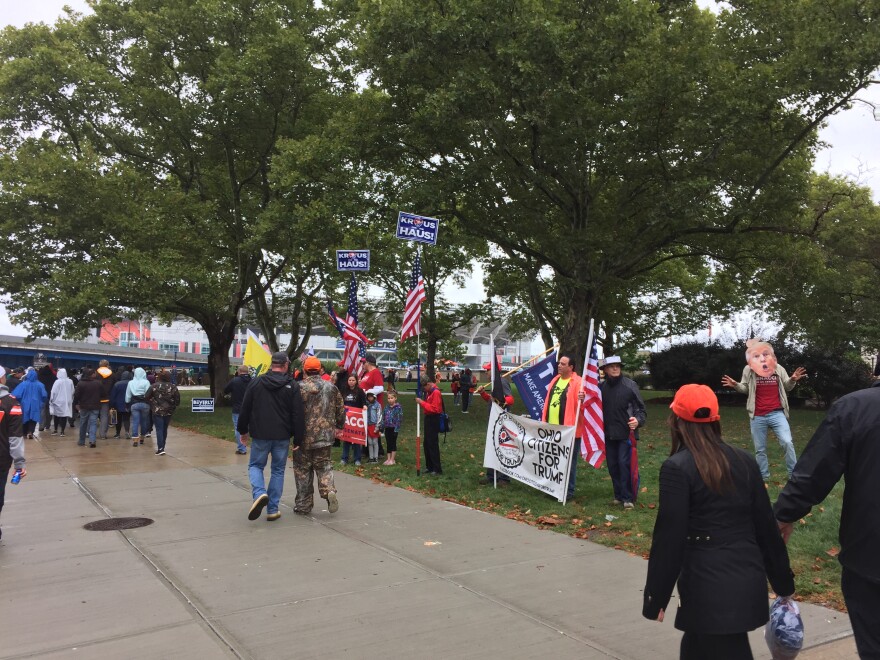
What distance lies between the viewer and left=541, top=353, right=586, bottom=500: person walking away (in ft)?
27.9

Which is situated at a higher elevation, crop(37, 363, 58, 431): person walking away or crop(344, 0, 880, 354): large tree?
crop(344, 0, 880, 354): large tree

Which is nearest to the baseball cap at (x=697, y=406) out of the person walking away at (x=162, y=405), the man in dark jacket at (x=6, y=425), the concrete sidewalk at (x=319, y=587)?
the concrete sidewalk at (x=319, y=587)

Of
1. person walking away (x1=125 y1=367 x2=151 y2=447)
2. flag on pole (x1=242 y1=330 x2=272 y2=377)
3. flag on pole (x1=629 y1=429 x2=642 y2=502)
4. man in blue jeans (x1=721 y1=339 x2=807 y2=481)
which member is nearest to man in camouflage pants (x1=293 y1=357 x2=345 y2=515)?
flag on pole (x1=629 y1=429 x2=642 y2=502)

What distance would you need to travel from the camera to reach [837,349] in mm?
28750

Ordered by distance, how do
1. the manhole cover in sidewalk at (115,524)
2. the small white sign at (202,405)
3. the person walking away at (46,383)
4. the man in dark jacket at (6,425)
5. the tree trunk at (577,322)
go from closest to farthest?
the man in dark jacket at (6,425), the manhole cover in sidewalk at (115,524), the person walking away at (46,383), the small white sign at (202,405), the tree trunk at (577,322)

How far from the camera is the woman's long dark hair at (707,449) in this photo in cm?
288

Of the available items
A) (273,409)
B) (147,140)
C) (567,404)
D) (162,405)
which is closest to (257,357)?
(162,405)

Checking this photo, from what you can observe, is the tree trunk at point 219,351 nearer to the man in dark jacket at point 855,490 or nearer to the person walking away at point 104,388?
the person walking away at point 104,388

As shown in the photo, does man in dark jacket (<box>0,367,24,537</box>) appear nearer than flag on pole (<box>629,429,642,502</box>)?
Yes

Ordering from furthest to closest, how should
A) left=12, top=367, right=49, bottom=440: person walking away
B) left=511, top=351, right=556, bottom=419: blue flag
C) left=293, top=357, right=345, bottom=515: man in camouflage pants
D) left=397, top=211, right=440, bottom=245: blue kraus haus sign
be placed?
left=12, top=367, right=49, bottom=440: person walking away → left=397, top=211, right=440, bottom=245: blue kraus haus sign → left=511, top=351, right=556, bottom=419: blue flag → left=293, top=357, right=345, bottom=515: man in camouflage pants

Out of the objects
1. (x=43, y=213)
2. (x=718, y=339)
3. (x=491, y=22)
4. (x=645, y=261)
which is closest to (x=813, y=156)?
(x=645, y=261)

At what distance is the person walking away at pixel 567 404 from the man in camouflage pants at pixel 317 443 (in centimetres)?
278

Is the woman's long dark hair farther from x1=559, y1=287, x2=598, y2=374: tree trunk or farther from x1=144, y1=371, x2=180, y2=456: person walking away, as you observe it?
x1=559, y1=287, x2=598, y2=374: tree trunk

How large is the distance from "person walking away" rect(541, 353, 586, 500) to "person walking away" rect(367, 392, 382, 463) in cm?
394
